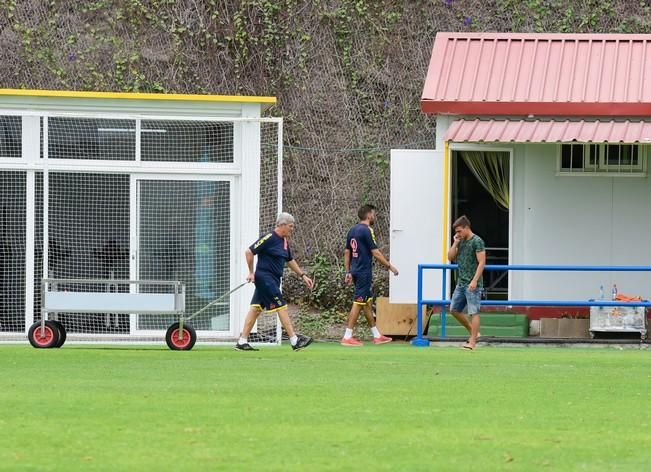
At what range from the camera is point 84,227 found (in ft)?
63.7

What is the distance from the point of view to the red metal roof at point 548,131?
1975 centimetres

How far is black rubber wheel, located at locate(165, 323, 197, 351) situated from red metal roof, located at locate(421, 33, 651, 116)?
522cm

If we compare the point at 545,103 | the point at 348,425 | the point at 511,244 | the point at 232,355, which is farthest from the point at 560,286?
the point at 348,425

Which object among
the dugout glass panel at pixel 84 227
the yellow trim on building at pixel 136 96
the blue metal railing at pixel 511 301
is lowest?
the blue metal railing at pixel 511 301

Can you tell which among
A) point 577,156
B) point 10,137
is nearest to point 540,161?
point 577,156

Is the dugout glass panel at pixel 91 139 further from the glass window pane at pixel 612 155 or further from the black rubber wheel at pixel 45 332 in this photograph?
the glass window pane at pixel 612 155

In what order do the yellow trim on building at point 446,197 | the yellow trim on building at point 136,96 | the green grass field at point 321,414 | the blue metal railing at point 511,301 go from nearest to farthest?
1. the green grass field at point 321,414
2. the blue metal railing at point 511,301
3. the yellow trim on building at point 136,96
4. the yellow trim on building at point 446,197

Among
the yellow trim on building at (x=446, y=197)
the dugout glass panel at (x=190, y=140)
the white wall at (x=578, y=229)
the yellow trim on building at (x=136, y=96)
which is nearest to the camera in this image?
the yellow trim on building at (x=136, y=96)

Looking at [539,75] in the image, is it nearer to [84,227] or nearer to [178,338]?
[84,227]

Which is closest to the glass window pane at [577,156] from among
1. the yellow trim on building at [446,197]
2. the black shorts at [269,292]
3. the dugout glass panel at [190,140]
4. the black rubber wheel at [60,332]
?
the yellow trim on building at [446,197]

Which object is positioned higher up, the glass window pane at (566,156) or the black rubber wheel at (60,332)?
the glass window pane at (566,156)

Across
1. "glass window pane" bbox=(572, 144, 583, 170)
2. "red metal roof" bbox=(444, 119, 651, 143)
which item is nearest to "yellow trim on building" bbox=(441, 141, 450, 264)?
"red metal roof" bbox=(444, 119, 651, 143)

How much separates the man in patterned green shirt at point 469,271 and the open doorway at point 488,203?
149 inches

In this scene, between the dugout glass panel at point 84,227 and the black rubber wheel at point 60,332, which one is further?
the dugout glass panel at point 84,227
